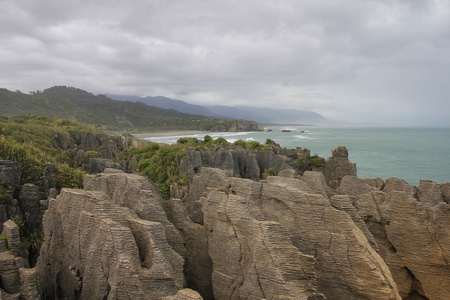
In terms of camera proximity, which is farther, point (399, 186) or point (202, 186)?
point (399, 186)

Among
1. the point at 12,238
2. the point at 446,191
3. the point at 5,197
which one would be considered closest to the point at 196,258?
the point at 12,238

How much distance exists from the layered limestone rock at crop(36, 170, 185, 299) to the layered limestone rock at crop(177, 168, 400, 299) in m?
1.88

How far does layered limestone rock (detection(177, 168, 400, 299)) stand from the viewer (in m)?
10.1

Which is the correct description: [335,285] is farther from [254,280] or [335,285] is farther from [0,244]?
[0,244]

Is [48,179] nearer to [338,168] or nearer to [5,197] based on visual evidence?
[5,197]

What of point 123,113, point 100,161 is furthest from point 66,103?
point 100,161

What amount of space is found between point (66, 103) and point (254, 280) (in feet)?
584

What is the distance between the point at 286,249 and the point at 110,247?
19.2 ft

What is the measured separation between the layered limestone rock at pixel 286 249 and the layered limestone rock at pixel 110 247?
1.88 m

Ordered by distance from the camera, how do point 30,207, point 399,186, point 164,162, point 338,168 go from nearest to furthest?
point 30,207
point 399,186
point 338,168
point 164,162

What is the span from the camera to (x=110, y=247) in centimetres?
1015

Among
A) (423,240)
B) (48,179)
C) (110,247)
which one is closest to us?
(110,247)

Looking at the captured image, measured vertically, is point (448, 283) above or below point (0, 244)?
below

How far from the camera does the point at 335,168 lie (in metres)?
35.9
